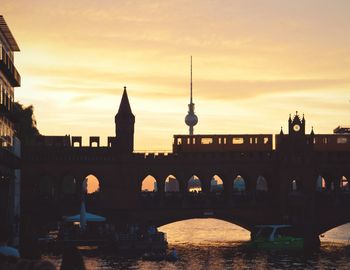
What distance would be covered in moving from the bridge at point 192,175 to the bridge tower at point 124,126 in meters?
0.12

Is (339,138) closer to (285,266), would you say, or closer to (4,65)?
(285,266)

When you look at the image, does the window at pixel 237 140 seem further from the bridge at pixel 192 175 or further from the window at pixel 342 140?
the window at pixel 342 140

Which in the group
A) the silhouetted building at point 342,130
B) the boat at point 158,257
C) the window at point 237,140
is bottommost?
the boat at point 158,257

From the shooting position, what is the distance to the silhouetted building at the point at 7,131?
2196 inches

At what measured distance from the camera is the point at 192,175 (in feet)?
313

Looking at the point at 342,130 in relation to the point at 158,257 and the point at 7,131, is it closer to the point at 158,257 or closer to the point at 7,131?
the point at 158,257

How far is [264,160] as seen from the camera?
317ft

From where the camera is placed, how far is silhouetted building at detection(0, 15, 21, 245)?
5578 centimetres

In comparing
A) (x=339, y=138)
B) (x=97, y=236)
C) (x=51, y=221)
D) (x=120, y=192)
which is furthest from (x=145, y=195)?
(x=339, y=138)

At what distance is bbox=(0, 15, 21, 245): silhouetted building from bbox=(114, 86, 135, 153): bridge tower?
25953mm

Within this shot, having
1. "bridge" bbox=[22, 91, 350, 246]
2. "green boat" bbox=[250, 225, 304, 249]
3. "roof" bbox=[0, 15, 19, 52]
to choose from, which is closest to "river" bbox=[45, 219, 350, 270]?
"green boat" bbox=[250, 225, 304, 249]

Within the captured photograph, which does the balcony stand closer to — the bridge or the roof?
the roof

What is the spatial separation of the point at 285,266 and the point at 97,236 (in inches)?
771

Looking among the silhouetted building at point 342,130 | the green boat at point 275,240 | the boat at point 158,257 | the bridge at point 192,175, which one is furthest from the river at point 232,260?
the silhouetted building at point 342,130
